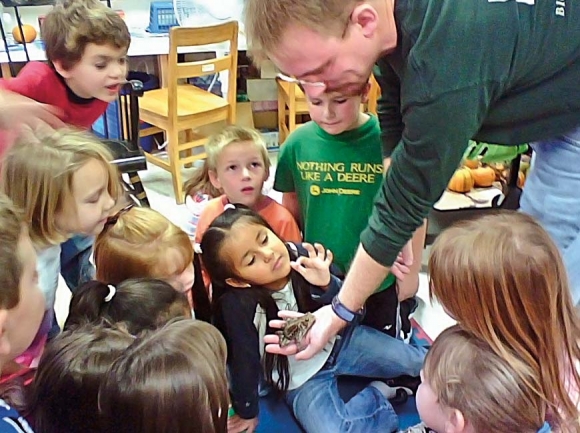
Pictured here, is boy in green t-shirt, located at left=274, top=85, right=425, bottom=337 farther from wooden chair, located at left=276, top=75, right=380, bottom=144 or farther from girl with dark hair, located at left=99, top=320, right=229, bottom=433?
wooden chair, located at left=276, top=75, right=380, bottom=144

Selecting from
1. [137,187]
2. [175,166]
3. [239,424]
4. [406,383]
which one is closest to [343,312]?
[239,424]

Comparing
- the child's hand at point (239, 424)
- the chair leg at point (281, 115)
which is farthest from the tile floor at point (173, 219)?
the child's hand at point (239, 424)

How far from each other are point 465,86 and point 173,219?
94.3 inches

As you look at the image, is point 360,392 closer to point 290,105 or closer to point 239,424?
point 239,424

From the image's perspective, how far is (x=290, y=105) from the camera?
12.6 ft

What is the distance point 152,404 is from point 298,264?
0.69 metres

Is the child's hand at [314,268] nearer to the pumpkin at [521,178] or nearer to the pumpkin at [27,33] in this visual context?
the pumpkin at [521,178]

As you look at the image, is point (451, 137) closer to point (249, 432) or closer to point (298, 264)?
point (298, 264)

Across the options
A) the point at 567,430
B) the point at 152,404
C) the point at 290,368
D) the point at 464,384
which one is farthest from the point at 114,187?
the point at 567,430

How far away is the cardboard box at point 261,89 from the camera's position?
4.21 metres

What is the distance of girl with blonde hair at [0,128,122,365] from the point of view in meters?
1.52

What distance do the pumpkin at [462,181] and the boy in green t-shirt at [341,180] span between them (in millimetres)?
1113

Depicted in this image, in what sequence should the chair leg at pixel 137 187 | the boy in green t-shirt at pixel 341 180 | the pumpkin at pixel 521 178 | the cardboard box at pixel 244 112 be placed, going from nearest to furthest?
the boy in green t-shirt at pixel 341 180
the chair leg at pixel 137 187
the pumpkin at pixel 521 178
the cardboard box at pixel 244 112

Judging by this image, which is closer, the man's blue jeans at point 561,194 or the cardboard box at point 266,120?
the man's blue jeans at point 561,194
